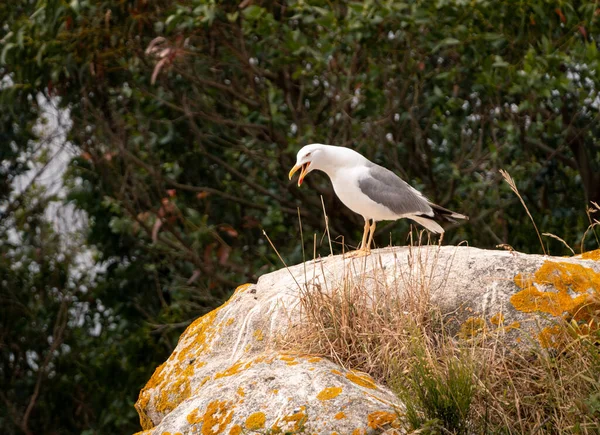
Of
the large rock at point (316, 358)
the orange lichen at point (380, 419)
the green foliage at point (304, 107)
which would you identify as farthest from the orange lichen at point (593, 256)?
the green foliage at point (304, 107)

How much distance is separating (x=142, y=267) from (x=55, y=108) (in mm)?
1798

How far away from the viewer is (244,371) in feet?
13.8

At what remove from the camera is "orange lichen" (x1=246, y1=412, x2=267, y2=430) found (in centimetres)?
387

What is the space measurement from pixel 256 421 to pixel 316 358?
1.48 feet

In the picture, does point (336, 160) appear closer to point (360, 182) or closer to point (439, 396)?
point (360, 182)

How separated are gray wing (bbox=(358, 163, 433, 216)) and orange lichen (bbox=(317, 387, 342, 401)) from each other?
228 cm

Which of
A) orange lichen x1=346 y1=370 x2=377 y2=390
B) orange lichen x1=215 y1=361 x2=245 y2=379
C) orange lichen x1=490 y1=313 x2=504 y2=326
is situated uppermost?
orange lichen x1=215 y1=361 x2=245 y2=379

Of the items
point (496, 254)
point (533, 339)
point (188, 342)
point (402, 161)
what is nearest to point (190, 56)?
point (402, 161)

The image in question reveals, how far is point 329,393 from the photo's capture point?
393 cm

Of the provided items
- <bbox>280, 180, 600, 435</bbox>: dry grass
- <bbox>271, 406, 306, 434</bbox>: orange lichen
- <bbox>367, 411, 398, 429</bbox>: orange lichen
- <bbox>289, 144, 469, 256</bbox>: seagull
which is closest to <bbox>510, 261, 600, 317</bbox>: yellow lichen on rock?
<bbox>280, 180, 600, 435</bbox>: dry grass

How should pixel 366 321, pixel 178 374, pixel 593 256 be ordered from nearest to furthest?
pixel 366 321 < pixel 593 256 < pixel 178 374

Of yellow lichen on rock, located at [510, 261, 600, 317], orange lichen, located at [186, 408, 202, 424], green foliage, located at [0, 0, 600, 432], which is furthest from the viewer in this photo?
green foliage, located at [0, 0, 600, 432]

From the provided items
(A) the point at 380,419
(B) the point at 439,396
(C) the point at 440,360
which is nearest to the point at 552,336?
(C) the point at 440,360

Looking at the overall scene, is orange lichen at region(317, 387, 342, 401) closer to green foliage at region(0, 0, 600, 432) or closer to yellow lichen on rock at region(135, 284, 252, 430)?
yellow lichen on rock at region(135, 284, 252, 430)
